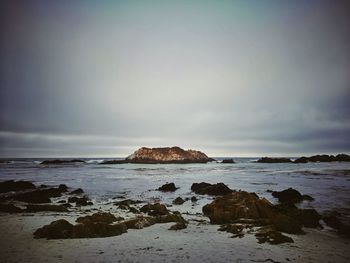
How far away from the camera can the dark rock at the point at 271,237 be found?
1028 cm

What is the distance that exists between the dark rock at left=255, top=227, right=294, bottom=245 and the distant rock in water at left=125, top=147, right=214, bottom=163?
407 ft

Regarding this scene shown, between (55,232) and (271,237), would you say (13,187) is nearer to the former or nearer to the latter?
(55,232)

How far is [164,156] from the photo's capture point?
463 ft

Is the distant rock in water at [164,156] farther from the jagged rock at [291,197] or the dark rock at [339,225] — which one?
the dark rock at [339,225]

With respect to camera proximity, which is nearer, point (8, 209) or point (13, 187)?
point (8, 209)

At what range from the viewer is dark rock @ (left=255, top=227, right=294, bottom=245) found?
10281 millimetres

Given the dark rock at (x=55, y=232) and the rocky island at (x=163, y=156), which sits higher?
the rocky island at (x=163, y=156)

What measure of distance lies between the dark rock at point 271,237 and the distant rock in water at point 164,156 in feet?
407

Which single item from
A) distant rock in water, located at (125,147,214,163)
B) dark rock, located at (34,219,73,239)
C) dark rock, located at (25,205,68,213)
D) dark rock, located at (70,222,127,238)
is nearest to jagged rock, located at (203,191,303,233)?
dark rock, located at (70,222,127,238)

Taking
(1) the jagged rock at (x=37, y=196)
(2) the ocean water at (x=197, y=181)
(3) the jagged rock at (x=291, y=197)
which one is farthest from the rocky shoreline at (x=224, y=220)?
(3) the jagged rock at (x=291, y=197)

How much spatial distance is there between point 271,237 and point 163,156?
430 feet

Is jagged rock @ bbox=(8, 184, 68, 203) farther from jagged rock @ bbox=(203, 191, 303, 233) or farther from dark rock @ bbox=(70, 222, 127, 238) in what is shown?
jagged rock @ bbox=(203, 191, 303, 233)

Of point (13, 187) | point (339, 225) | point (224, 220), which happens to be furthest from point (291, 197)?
Result: point (13, 187)

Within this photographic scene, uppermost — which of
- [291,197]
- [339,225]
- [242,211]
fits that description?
[242,211]
